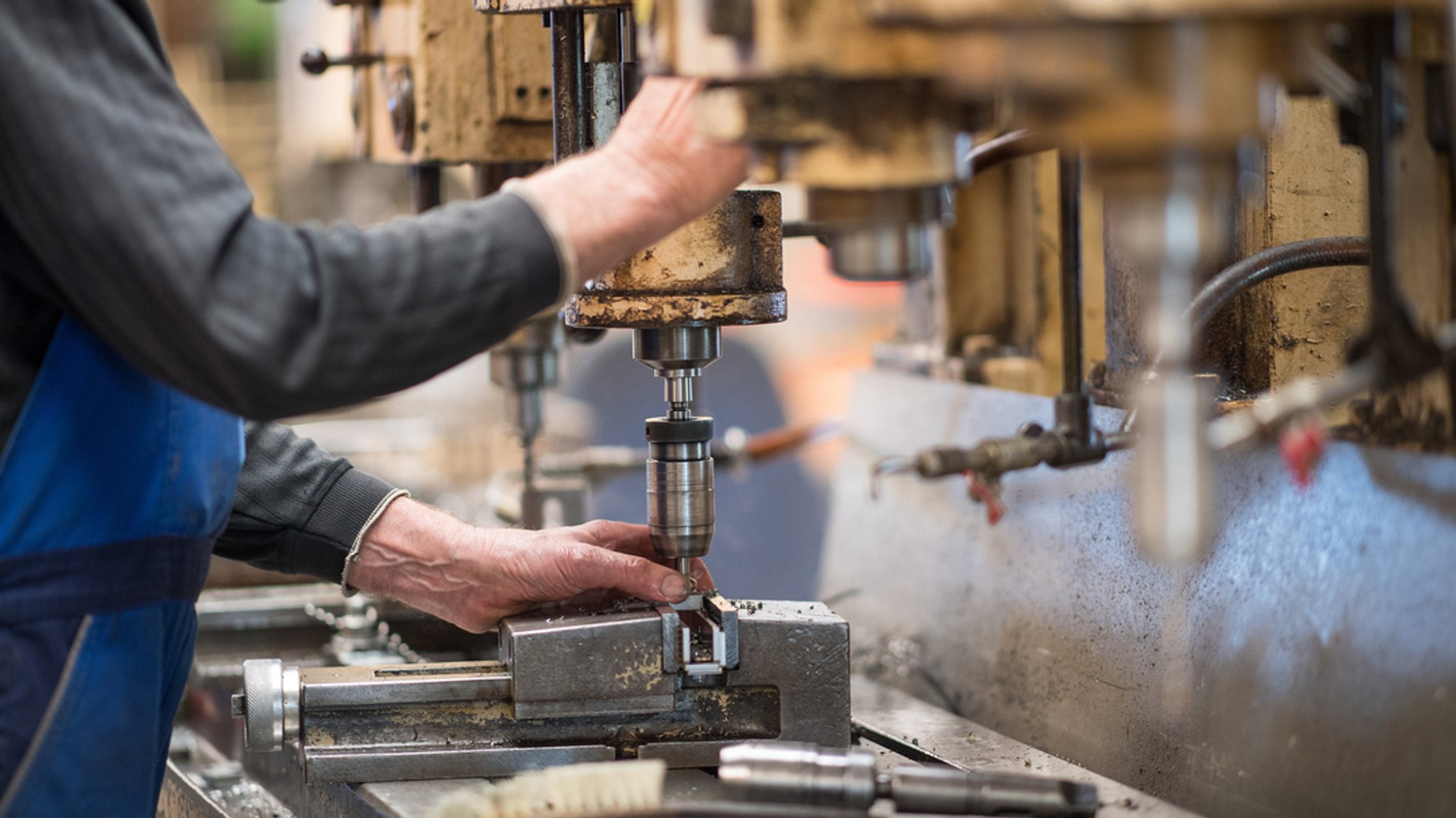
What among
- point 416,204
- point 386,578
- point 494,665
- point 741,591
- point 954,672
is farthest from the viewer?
point 741,591

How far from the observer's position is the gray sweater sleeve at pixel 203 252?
0.89 m

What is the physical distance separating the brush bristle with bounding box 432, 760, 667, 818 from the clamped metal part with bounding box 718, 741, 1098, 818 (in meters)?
0.06

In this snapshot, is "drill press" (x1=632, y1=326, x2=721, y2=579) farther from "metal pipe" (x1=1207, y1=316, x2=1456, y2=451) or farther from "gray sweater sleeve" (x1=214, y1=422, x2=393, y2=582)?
"metal pipe" (x1=1207, y1=316, x2=1456, y2=451)

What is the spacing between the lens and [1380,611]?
3.46 ft

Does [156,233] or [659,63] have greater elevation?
[659,63]

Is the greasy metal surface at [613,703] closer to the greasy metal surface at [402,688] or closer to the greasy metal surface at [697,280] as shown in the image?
the greasy metal surface at [402,688]

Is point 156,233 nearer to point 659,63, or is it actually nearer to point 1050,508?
point 659,63

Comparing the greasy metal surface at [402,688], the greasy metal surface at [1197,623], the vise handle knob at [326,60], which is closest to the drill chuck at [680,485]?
the greasy metal surface at [402,688]

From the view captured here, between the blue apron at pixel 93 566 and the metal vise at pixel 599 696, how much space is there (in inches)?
5.1

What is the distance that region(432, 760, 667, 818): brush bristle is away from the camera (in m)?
1.00

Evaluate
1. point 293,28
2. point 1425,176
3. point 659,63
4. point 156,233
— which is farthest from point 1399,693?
point 293,28

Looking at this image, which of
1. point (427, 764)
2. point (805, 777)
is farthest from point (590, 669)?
point (805, 777)

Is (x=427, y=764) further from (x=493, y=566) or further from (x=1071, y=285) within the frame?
(x=1071, y=285)

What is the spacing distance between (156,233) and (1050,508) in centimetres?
94
